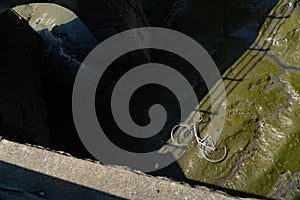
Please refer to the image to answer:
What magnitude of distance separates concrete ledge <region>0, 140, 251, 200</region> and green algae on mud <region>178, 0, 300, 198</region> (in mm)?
3430

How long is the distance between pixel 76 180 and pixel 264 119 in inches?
177

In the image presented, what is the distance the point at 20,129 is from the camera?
23.2 ft

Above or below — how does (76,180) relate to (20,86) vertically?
above

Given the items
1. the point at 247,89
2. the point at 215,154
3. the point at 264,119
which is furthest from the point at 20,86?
the point at 264,119

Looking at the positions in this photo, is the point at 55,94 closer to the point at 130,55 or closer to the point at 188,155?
the point at 130,55

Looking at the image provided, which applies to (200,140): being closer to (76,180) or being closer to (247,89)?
(247,89)

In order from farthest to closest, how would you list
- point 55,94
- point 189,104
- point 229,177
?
point 55,94 < point 189,104 < point 229,177

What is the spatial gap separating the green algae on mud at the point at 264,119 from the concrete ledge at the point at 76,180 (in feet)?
11.3

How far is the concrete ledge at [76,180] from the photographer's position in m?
3.53

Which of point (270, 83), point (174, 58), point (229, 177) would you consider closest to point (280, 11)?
point (270, 83)

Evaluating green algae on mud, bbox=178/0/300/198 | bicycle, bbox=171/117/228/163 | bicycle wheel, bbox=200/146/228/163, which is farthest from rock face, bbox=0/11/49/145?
bicycle wheel, bbox=200/146/228/163

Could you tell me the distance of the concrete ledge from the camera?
3525 mm

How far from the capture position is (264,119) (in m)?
7.09

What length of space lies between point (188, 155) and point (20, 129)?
330 centimetres
